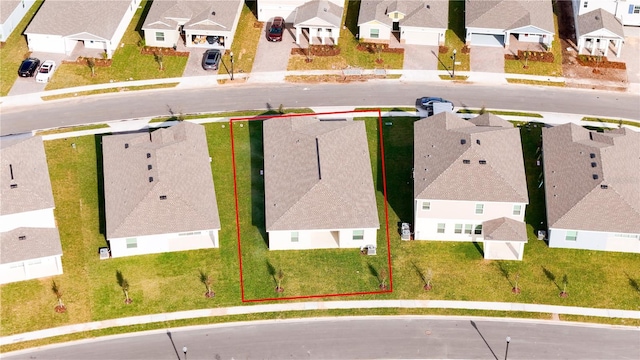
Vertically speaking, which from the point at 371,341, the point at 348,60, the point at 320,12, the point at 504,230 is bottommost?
the point at 371,341

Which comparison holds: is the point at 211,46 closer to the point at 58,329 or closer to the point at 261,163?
the point at 261,163

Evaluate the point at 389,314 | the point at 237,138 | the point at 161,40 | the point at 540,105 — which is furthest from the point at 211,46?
the point at 389,314

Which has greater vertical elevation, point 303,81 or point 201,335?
point 303,81

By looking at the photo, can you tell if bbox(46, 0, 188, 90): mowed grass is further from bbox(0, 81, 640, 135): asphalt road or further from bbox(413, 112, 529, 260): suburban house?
bbox(413, 112, 529, 260): suburban house

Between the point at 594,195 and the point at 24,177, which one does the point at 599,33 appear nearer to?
the point at 594,195

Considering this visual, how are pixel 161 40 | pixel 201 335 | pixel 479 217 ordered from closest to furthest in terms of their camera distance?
pixel 201 335 → pixel 479 217 → pixel 161 40

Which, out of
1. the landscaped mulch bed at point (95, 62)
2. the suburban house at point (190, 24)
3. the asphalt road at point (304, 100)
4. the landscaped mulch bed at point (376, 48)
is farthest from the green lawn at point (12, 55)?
the landscaped mulch bed at point (376, 48)

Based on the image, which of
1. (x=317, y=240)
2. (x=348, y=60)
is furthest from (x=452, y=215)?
(x=348, y=60)
